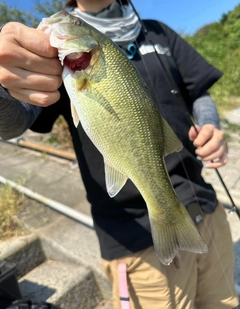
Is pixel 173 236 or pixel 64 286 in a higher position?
pixel 173 236

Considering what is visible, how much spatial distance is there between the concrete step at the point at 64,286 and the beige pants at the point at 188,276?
598 mm

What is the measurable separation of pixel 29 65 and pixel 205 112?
0.85 metres

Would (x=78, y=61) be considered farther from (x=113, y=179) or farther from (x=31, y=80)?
(x=113, y=179)

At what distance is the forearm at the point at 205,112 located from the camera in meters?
1.43

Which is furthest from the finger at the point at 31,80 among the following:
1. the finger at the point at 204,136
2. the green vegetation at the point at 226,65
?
the green vegetation at the point at 226,65

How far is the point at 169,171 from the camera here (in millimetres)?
1362

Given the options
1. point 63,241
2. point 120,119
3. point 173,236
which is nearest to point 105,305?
point 63,241

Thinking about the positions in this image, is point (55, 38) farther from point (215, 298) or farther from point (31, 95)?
point (215, 298)

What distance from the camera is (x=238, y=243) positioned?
89.7 inches

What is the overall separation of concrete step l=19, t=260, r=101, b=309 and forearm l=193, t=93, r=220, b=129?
4.03 ft

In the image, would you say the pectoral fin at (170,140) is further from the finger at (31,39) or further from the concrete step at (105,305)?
the concrete step at (105,305)

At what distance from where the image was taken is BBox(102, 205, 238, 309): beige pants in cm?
135

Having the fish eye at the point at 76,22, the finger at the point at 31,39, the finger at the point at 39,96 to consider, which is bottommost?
the finger at the point at 39,96

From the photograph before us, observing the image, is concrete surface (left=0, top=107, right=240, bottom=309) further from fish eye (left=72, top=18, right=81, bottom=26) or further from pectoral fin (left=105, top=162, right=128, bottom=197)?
fish eye (left=72, top=18, right=81, bottom=26)
